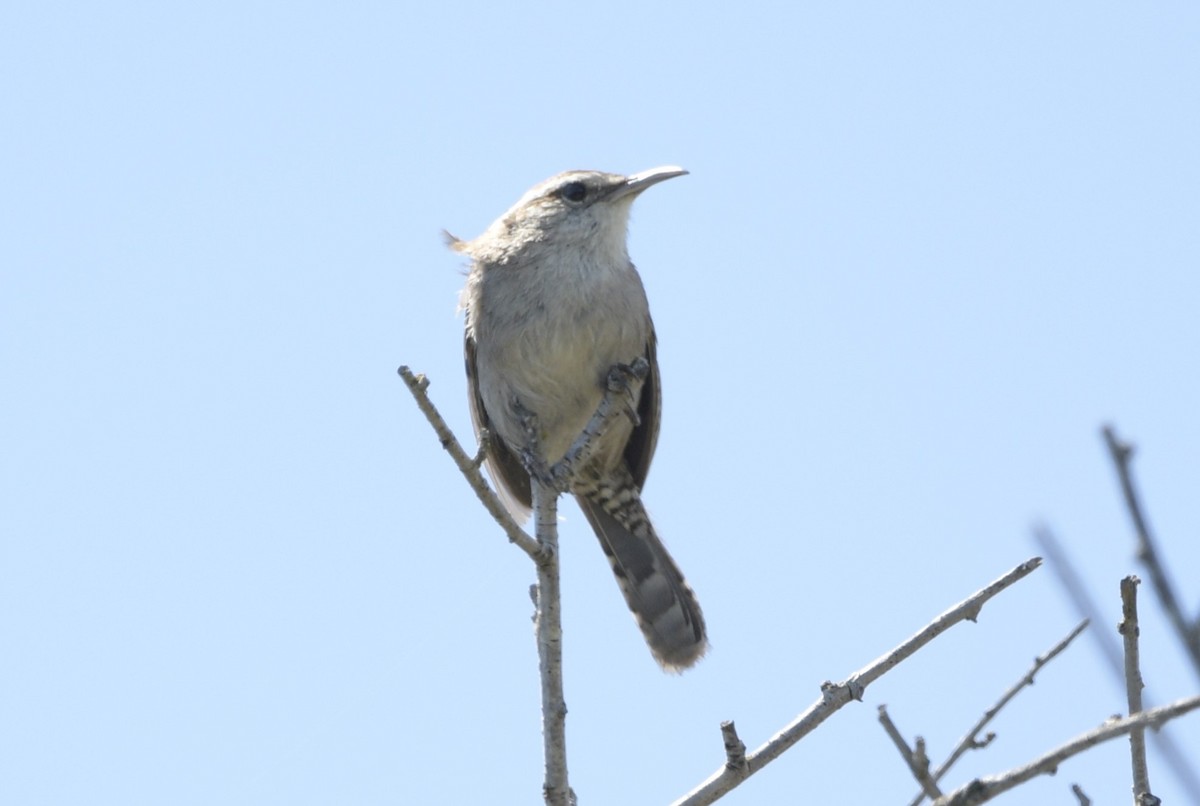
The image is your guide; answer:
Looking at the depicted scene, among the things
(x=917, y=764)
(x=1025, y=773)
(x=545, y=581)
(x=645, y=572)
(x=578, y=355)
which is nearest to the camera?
(x=1025, y=773)

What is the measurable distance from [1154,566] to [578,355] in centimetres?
462

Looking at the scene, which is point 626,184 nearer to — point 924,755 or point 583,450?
point 583,450

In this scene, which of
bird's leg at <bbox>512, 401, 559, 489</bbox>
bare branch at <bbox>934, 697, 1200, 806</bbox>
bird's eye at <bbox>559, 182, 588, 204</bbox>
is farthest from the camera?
bird's eye at <bbox>559, 182, 588, 204</bbox>

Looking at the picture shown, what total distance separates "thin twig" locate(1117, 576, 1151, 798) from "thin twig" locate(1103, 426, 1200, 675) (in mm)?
1662

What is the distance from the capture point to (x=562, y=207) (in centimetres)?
630

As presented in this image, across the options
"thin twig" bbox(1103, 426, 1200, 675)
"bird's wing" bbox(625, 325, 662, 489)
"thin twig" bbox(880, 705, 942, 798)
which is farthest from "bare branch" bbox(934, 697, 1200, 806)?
"bird's wing" bbox(625, 325, 662, 489)

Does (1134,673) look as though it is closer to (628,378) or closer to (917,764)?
(917,764)

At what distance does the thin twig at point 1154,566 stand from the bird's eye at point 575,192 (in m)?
5.17

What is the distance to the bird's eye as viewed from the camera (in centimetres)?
634

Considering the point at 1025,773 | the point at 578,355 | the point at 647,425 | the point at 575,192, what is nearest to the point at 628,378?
the point at 578,355

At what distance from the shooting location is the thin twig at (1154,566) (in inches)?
Answer: 49.8

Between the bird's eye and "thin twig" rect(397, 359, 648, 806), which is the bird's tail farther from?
"thin twig" rect(397, 359, 648, 806)

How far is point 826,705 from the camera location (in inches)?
137

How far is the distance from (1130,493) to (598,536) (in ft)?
18.8
